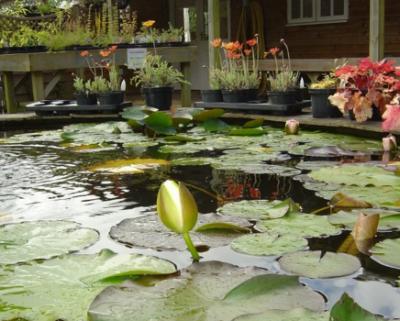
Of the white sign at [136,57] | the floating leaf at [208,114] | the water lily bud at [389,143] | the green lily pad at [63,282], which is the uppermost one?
the white sign at [136,57]

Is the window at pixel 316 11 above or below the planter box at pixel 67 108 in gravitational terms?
above

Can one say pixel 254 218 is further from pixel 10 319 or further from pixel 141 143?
pixel 141 143

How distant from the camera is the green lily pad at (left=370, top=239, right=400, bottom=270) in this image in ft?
6.58

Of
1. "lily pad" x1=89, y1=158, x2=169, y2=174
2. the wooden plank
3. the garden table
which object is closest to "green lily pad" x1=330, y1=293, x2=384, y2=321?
"lily pad" x1=89, y1=158, x2=169, y2=174

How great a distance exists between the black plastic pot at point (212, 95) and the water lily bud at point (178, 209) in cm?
427

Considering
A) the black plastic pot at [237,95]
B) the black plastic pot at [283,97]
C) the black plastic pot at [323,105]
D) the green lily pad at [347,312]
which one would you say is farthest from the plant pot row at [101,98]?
the green lily pad at [347,312]

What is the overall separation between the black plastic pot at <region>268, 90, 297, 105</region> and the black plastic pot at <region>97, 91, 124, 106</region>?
1779 millimetres

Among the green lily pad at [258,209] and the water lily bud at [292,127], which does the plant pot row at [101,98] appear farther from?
the green lily pad at [258,209]

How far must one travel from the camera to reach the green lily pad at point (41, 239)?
2.17 meters

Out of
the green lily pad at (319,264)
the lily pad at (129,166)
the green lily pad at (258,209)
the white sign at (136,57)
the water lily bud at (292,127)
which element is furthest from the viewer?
the white sign at (136,57)

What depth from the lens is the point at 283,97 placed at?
5605mm

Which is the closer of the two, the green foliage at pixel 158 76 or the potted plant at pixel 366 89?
the potted plant at pixel 366 89

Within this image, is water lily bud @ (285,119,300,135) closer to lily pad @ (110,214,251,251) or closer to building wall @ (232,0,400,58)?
lily pad @ (110,214,251,251)

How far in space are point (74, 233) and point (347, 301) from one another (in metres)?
1.28
